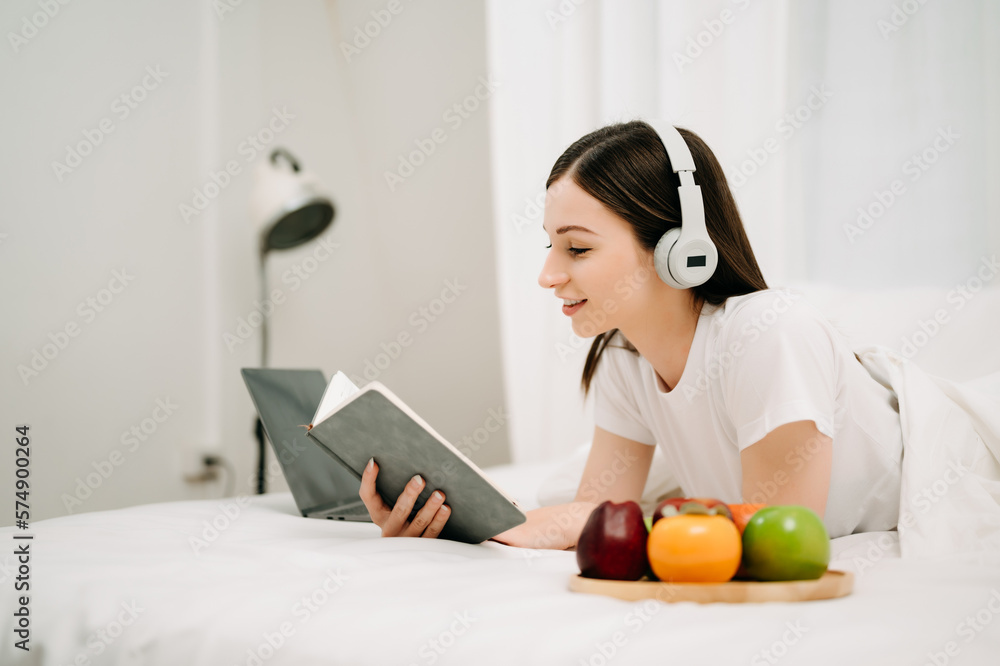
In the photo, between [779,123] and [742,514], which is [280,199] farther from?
[742,514]

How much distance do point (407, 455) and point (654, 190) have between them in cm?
48

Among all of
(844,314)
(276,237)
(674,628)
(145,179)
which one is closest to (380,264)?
(276,237)

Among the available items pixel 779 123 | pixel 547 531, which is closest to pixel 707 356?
pixel 547 531

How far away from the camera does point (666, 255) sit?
90 centimetres

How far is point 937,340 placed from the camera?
49.8 inches

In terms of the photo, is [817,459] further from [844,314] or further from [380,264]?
[380,264]

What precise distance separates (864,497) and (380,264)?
79.9 inches

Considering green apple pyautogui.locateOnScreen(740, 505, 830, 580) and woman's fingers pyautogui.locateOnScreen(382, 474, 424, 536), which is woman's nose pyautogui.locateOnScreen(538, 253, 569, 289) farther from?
green apple pyautogui.locateOnScreen(740, 505, 830, 580)

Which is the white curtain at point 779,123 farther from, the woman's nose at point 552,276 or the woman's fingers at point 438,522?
the woman's fingers at point 438,522

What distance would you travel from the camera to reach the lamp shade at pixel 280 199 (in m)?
1.89

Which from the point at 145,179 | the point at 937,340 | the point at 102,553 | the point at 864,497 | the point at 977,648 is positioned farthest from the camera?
the point at 145,179

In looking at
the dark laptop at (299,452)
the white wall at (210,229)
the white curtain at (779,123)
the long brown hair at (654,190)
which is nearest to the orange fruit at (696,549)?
the long brown hair at (654,190)

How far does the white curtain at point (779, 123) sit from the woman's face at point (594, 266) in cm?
91

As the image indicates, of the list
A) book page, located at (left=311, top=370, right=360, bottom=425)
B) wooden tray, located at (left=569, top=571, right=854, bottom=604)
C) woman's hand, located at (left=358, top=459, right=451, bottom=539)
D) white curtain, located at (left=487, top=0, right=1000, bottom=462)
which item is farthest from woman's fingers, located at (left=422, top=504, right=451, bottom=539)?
white curtain, located at (left=487, top=0, right=1000, bottom=462)
